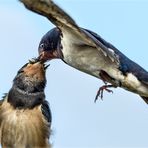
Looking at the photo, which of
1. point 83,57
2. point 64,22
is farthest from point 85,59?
point 64,22

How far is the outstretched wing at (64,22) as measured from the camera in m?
6.54

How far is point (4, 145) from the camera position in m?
7.29

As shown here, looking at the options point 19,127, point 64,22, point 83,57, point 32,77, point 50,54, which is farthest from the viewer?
point 50,54

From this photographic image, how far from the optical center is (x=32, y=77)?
7070 millimetres

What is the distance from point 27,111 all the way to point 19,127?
0.14m

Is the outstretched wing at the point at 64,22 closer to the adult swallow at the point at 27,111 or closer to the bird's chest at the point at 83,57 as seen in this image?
the bird's chest at the point at 83,57

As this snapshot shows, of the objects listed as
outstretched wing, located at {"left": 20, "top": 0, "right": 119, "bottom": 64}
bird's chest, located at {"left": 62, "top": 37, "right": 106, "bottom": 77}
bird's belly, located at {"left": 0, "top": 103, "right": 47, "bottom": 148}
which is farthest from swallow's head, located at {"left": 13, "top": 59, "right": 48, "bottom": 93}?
bird's chest, located at {"left": 62, "top": 37, "right": 106, "bottom": 77}

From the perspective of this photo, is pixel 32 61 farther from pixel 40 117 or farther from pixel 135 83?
pixel 135 83

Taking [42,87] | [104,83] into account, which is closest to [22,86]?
[42,87]

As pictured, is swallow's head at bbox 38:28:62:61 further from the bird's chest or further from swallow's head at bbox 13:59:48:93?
swallow's head at bbox 13:59:48:93

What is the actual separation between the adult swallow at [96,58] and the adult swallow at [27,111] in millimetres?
345

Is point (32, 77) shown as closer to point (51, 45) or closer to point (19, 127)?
point (19, 127)

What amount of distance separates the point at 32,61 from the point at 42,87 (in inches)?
8.5

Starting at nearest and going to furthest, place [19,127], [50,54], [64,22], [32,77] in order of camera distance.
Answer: [64,22]
[32,77]
[19,127]
[50,54]
